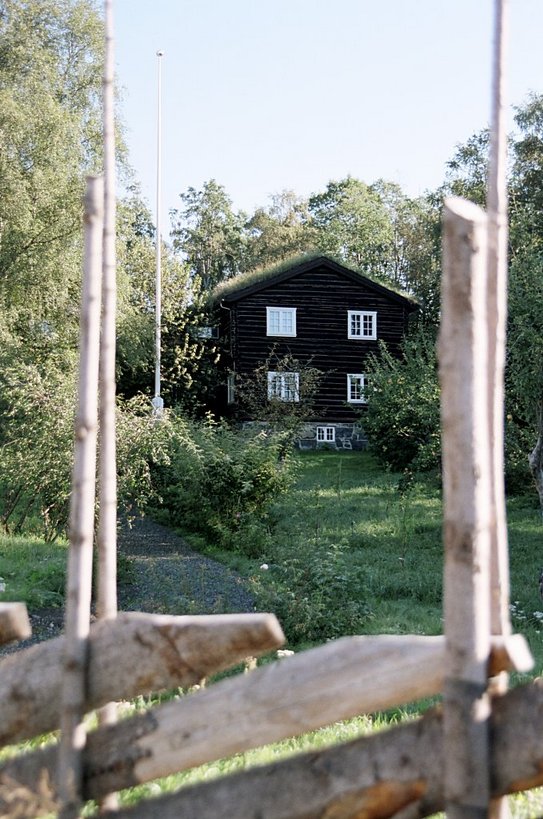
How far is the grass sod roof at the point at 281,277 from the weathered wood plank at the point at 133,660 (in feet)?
92.1

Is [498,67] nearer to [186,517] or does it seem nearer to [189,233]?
[186,517]

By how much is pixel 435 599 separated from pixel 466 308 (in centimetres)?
1012

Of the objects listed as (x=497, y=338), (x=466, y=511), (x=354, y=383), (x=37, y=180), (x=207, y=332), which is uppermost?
(x=37, y=180)

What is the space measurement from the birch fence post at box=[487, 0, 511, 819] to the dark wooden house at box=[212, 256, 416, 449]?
2746 cm

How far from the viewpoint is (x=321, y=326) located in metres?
31.0

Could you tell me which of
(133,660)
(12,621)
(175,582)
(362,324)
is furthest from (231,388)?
(133,660)

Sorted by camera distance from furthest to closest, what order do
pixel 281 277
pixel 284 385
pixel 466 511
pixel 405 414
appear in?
pixel 281 277 < pixel 284 385 < pixel 405 414 < pixel 466 511

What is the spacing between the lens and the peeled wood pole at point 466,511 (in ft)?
6.20

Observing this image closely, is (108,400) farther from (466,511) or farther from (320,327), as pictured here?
(320,327)

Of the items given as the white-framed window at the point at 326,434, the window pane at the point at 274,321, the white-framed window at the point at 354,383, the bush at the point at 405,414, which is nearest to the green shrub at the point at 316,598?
the bush at the point at 405,414

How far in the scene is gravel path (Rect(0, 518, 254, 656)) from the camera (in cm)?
999

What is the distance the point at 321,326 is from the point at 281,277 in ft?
6.86

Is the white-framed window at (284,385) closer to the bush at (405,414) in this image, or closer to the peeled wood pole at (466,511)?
the bush at (405,414)

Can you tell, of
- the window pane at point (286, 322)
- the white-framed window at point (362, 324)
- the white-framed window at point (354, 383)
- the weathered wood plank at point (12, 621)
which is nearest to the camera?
the weathered wood plank at point (12, 621)
